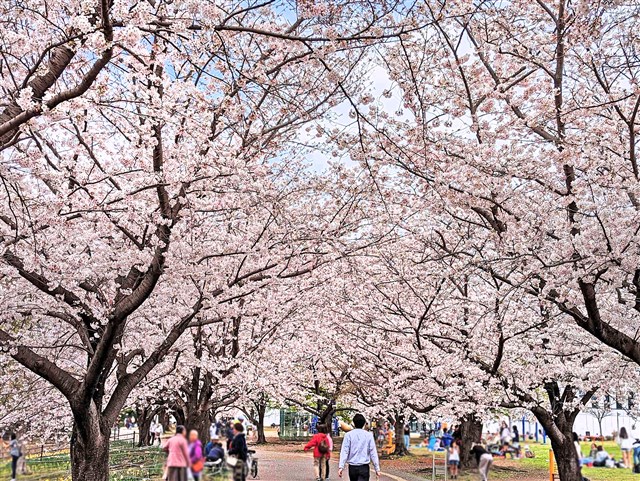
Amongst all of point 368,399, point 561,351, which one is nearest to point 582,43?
point 561,351

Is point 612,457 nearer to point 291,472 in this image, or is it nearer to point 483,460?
point 483,460

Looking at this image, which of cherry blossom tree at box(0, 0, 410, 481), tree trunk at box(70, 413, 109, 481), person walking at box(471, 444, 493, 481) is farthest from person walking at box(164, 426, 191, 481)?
tree trunk at box(70, 413, 109, 481)

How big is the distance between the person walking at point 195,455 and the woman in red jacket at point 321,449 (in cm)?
1440

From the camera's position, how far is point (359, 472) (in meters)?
8.93

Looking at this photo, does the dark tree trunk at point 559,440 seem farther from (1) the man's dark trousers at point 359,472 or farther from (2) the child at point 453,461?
(2) the child at point 453,461

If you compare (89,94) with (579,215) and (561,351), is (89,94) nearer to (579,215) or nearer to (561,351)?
(579,215)

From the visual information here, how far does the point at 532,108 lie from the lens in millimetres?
9492

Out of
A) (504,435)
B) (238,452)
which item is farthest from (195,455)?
(504,435)

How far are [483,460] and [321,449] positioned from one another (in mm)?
14331

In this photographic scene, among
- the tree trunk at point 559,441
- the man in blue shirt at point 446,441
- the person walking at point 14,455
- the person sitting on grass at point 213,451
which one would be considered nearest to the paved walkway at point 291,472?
the tree trunk at point 559,441

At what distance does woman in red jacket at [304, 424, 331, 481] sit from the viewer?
54.5 feet

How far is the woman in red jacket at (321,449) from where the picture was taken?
54.5 feet

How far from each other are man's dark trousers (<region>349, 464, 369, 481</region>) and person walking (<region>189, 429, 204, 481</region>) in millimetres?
7209

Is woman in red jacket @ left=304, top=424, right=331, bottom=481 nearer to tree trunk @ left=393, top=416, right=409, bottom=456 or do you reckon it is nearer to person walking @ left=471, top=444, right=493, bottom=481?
tree trunk @ left=393, top=416, right=409, bottom=456
